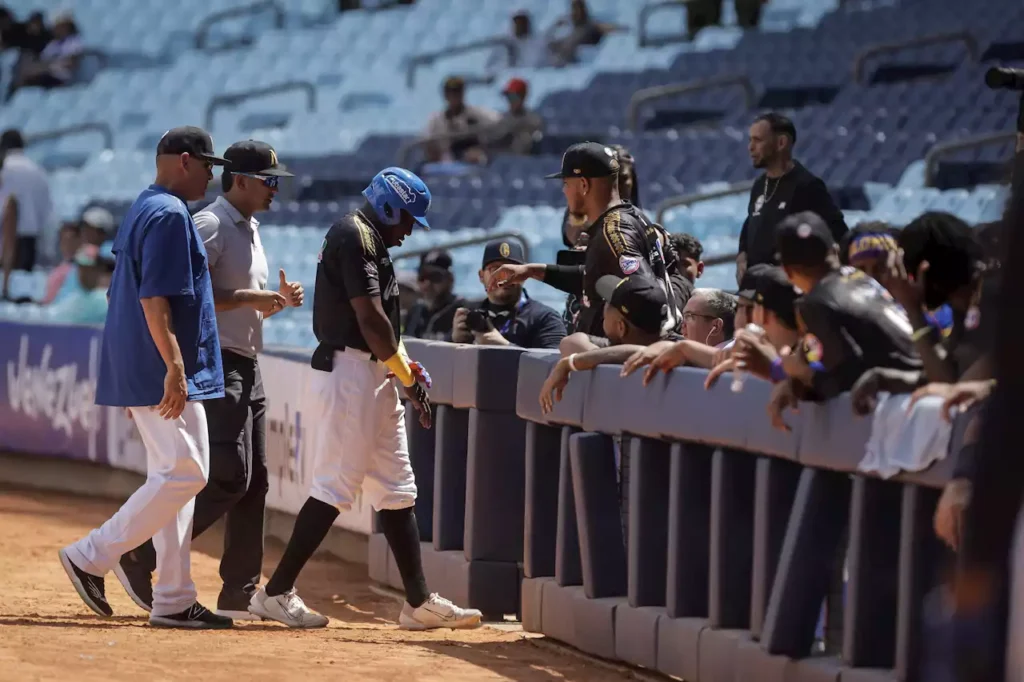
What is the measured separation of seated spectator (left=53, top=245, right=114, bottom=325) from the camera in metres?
14.0

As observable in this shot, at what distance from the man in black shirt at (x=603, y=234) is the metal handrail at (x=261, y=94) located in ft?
46.9

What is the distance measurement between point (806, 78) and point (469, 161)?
134 inches

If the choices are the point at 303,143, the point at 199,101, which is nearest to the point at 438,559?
the point at 303,143

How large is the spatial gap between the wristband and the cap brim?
0.84 metres

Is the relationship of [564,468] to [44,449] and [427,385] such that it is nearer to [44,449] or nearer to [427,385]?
[427,385]

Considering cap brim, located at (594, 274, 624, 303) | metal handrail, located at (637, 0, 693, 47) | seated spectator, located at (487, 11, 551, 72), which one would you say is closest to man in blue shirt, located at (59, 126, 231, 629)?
cap brim, located at (594, 274, 624, 303)

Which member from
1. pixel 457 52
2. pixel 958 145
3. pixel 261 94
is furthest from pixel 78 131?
pixel 958 145

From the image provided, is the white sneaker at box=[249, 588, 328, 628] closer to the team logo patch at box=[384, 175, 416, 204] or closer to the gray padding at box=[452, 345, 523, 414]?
the gray padding at box=[452, 345, 523, 414]

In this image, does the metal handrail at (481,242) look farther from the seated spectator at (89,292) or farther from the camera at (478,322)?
the camera at (478,322)

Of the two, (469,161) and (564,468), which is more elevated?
(469,161)

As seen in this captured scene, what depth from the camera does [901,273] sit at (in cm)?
555

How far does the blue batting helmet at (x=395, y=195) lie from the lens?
732 cm

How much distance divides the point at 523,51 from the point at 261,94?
353 cm

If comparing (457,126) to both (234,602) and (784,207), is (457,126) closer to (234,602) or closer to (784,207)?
(784,207)
